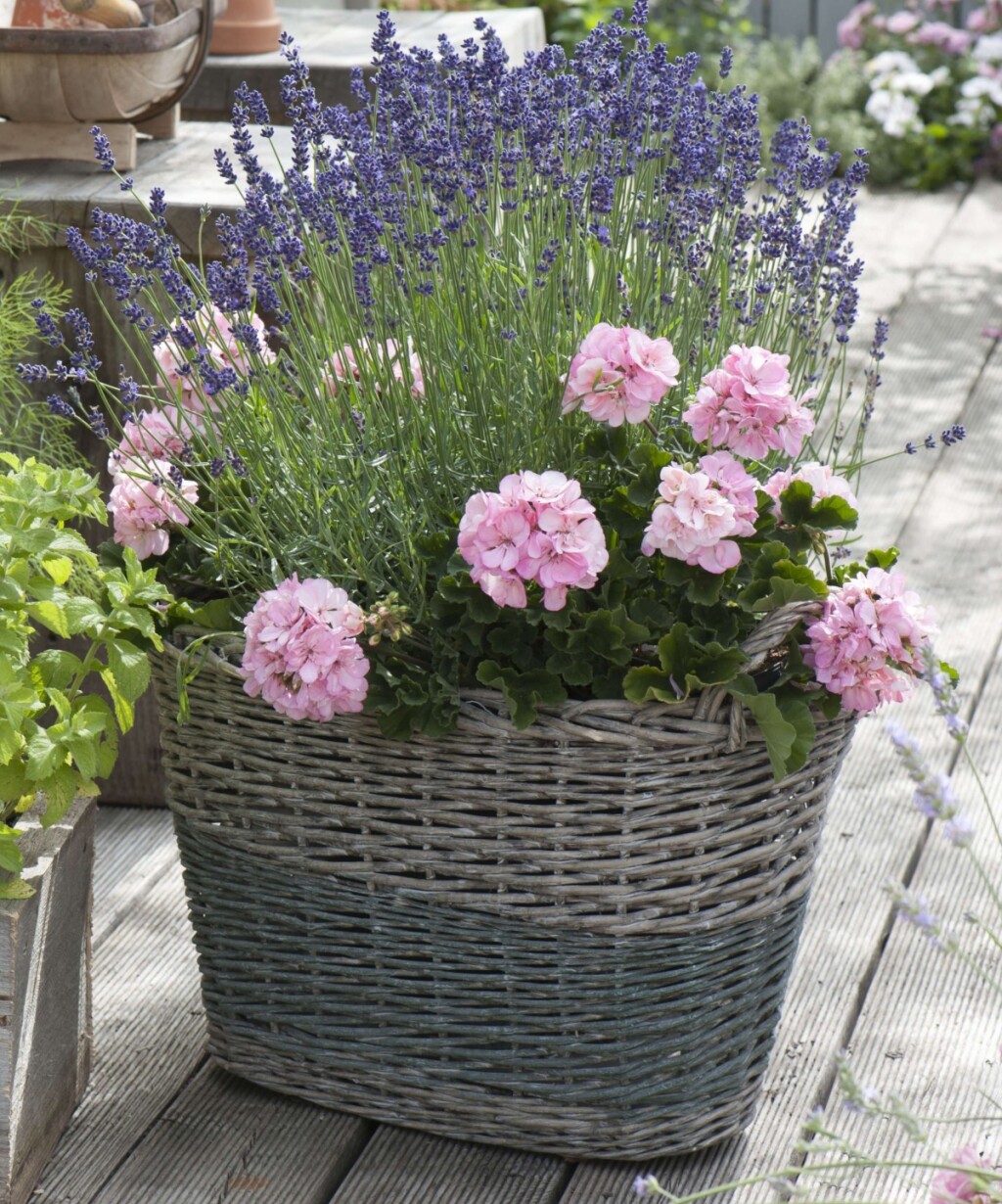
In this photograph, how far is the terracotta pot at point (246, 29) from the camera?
3.20 metres

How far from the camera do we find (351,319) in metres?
1.72

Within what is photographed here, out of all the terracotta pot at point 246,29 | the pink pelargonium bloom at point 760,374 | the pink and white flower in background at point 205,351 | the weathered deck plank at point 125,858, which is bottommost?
the weathered deck plank at point 125,858

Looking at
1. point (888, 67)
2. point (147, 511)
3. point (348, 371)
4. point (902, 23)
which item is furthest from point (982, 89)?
point (147, 511)

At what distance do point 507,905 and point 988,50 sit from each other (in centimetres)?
553

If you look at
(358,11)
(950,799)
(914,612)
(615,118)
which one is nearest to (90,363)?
(615,118)

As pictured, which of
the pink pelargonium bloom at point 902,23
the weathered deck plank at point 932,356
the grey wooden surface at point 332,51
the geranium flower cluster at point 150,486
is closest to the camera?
the geranium flower cluster at point 150,486

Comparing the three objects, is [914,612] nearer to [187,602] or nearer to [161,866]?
[187,602]

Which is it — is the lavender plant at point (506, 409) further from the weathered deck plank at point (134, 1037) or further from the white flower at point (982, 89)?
the white flower at point (982, 89)

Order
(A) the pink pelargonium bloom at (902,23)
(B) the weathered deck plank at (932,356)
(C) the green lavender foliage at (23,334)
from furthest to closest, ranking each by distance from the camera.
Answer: (A) the pink pelargonium bloom at (902,23), (B) the weathered deck plank at (932,356), (C) the green lavender foliage at (23,334)

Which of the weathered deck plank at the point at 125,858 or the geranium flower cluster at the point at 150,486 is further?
the weathered deck plank at the point at 125,858

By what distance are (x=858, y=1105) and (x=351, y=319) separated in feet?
3.20

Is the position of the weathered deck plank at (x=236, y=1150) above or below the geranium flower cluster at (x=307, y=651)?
below

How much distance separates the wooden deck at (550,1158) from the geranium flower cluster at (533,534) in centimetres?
74

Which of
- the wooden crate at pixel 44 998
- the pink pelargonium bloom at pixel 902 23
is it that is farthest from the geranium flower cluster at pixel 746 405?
the pink pelargonium bloom at pixel 902 23
